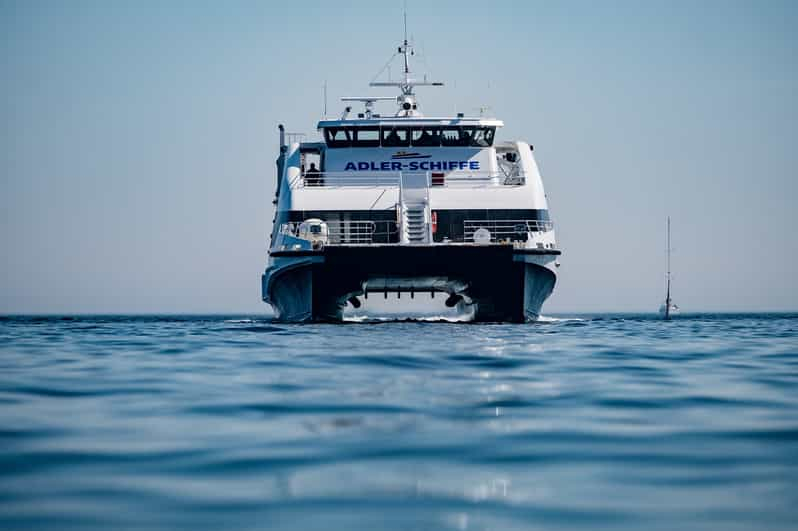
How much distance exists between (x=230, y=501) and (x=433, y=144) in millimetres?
24616

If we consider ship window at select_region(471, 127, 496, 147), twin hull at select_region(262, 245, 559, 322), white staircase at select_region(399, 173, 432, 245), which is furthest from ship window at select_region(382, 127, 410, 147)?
twin hull at select_region(262, 245, 559, 322)

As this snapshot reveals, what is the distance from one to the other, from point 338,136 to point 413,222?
17.8ft

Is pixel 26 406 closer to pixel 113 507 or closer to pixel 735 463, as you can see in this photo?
pixel 113 507

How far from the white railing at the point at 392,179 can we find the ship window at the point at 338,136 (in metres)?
1.43

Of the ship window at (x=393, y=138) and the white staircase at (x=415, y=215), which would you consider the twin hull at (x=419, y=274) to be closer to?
the white staircase at (x=415, y=215)

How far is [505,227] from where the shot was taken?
24.6 m

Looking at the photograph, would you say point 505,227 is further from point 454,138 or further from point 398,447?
point 398,447

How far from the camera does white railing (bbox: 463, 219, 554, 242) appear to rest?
2447 centimetres

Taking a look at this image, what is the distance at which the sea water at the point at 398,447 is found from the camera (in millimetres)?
4184

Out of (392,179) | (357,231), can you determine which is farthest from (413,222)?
(392,179)

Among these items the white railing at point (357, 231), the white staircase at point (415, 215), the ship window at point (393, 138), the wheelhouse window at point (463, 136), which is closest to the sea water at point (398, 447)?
the white staircase at point (415, 215)

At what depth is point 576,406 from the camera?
286 inches

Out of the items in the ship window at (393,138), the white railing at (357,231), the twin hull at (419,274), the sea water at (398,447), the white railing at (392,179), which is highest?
the ship window at (393,138)

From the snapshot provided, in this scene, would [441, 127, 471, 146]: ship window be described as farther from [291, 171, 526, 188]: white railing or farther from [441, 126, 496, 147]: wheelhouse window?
[291, 171, 526, 188]: white railing
